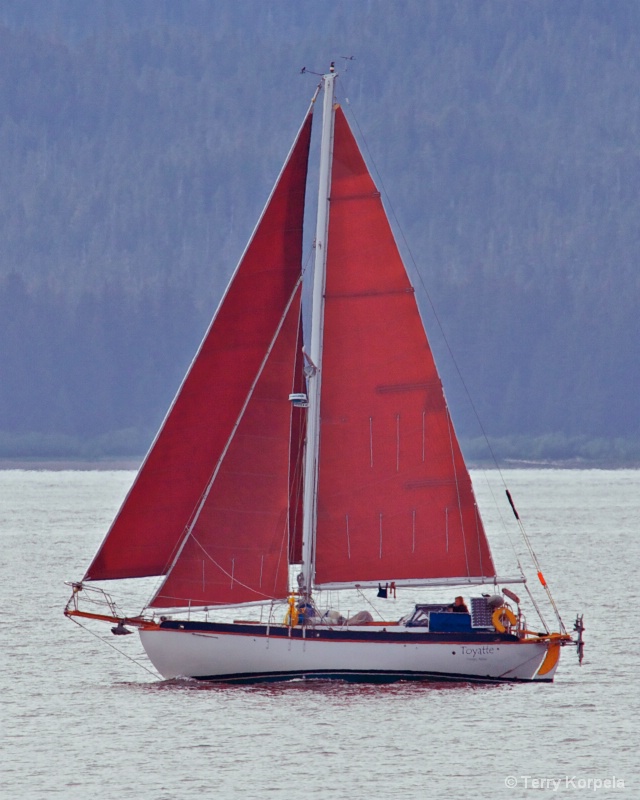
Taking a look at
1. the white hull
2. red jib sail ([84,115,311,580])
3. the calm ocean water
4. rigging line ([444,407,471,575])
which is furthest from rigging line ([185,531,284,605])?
rigging line ([444,407,471,575])

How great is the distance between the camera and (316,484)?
122 ft

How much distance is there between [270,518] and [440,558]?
13.5ft

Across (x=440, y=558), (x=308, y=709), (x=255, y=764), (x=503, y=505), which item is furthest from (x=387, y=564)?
(x=503, y=505)

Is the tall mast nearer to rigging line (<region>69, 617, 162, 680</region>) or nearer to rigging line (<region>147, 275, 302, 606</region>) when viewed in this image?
rigging line (<region>147, 275, 302, 606</region>)

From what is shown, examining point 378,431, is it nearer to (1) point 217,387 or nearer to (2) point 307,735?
(1) point 217,387

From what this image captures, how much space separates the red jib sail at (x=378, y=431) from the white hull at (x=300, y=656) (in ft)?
5.55

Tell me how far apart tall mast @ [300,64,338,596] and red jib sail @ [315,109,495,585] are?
231 millimetres

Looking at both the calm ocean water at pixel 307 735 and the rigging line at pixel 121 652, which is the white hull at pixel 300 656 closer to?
the calm ocean water at pixel 307 735

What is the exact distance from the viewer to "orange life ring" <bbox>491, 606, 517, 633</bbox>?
36.8 metres

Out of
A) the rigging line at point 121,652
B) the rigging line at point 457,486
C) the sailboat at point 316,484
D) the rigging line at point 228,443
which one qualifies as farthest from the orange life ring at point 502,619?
the rigging line at point 121,652

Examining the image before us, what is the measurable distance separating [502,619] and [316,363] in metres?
7.21

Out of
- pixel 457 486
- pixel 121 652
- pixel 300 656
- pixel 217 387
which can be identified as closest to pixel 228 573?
pixel 300 656

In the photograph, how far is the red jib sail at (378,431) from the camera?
36969mm

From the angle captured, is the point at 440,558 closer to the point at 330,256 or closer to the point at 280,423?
the point at 280,423
